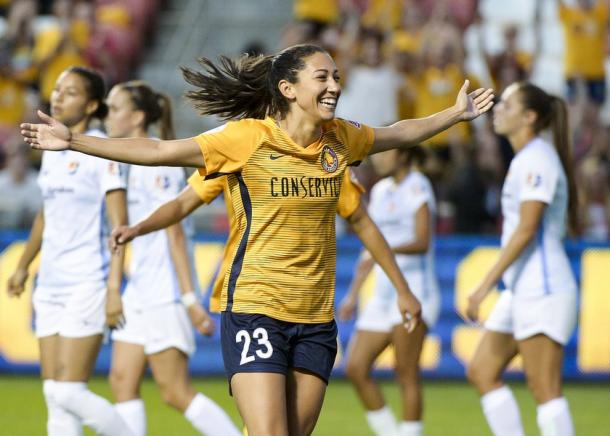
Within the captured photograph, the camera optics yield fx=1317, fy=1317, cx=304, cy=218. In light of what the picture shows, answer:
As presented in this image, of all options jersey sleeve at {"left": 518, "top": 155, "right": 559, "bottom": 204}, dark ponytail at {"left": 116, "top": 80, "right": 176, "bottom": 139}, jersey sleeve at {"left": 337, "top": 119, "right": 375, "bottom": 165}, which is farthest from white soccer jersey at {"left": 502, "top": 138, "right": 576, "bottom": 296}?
dark ponytail at {"left": 116, "top": 80, "right": 176, "bottom": 139}

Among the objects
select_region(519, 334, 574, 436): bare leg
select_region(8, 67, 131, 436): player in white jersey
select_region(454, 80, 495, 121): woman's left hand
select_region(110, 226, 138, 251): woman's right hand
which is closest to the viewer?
select_region(454, 80, 495, 121): woman's left hand

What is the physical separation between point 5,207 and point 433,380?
16.3ft

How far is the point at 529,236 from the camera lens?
24.7ft

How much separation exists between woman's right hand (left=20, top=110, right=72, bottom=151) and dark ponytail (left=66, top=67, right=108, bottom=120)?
7.64 ft

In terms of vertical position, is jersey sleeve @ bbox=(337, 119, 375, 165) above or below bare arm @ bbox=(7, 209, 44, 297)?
above

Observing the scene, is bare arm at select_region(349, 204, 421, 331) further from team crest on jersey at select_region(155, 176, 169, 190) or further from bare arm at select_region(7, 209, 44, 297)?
bare arm at select_region(7, 209, 44, 297)

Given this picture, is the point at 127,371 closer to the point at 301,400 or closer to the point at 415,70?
the point at 301,400

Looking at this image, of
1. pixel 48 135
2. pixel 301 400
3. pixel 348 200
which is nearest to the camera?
pixel 48 135

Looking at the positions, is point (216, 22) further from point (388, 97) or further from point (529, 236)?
point (529, 236)

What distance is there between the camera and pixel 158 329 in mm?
8062

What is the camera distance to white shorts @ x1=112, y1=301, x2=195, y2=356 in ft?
26.4

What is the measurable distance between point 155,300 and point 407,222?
2018mm

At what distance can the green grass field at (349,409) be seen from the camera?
10.1 m

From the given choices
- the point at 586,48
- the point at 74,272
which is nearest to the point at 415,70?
the point at 586,48
